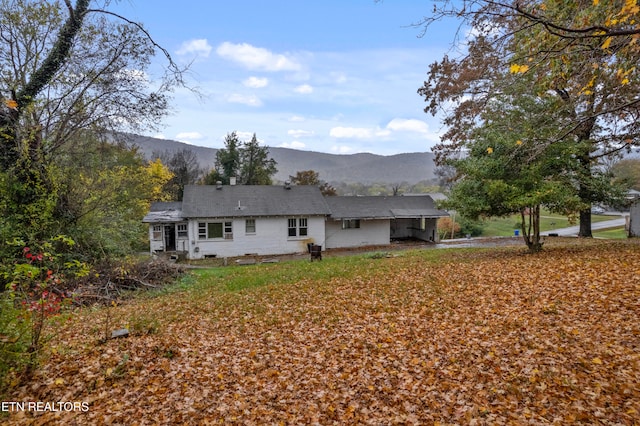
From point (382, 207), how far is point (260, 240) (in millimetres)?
9875

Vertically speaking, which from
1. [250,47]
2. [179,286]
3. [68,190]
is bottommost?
[179,286]

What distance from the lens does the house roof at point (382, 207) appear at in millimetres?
24500

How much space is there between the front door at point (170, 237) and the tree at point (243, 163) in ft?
50.3

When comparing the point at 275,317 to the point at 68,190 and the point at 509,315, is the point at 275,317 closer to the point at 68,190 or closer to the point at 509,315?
the point at 509,315

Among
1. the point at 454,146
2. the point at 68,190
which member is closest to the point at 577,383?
the point at 68,190

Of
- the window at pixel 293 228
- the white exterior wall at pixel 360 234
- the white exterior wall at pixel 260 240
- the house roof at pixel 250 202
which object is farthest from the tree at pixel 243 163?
the white exterior wall at pixel 360 234

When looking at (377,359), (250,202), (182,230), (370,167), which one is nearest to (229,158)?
(250,202)

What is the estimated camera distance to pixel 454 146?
22.4m

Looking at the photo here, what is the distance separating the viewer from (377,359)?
16.8 feet

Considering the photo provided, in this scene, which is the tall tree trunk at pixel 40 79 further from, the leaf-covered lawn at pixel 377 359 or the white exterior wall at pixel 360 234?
the white exterior wall at pixel 360 234

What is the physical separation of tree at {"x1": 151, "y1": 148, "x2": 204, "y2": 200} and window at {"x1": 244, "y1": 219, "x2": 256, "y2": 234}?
19914 mm

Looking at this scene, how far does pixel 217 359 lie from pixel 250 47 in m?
14.7

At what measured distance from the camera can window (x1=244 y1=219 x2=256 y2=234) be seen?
22.2 metres

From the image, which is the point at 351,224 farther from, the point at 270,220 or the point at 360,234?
the point at 270,220
